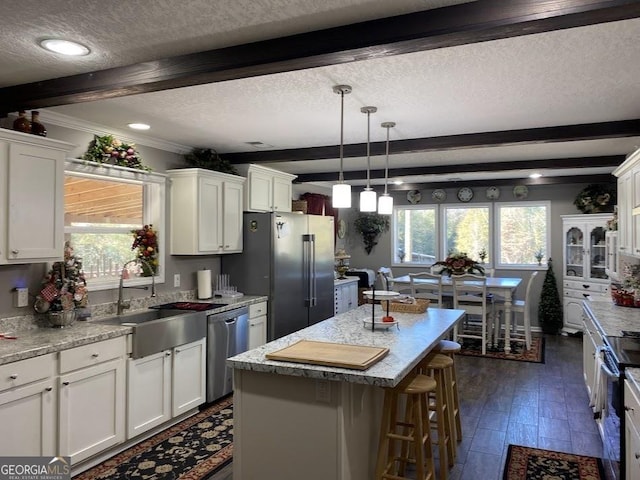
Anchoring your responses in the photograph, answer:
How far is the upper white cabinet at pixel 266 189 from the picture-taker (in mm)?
5191

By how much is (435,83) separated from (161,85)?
5.12ft

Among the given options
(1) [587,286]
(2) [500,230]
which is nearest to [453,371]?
(1) [587,286]

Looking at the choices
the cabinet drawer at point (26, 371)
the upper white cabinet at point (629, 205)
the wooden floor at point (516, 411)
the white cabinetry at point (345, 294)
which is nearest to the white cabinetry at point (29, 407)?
the cabinet drawer at point (26, 371)

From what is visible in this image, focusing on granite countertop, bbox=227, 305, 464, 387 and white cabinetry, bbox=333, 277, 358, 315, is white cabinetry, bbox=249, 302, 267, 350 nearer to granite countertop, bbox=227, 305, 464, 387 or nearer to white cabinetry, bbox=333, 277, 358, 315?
granite countertop, bbox=227, 305, 464, 387

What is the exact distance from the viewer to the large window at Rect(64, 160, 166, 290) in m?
3.72

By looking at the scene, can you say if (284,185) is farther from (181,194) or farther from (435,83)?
(435,83)

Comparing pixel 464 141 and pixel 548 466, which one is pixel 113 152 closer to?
pixel 464 141

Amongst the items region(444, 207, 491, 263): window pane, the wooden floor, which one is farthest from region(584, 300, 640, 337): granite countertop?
region(444, 207, 491, 263): window pane

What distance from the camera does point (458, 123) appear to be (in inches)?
152

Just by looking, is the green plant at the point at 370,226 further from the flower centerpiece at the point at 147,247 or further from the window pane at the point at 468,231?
the flower centerpiece at the point at 147,247

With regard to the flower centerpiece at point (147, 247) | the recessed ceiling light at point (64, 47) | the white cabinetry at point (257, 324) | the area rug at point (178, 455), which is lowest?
the area rug at point (178, 455)

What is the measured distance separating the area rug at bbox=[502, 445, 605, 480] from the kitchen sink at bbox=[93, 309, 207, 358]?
2.44 metres

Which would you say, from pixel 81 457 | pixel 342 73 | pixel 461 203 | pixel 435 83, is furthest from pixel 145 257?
pixel 461 203

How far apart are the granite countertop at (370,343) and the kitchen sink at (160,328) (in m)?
1.13
